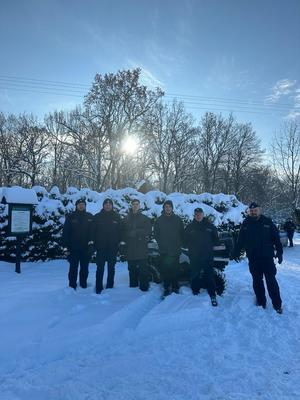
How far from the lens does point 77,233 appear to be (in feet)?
24.0

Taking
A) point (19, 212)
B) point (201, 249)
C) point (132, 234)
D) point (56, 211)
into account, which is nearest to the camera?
point (201, 249)

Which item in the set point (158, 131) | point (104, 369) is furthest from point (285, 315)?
point (158, 131)

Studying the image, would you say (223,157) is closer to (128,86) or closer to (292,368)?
(128,86)

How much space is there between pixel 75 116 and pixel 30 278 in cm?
2949

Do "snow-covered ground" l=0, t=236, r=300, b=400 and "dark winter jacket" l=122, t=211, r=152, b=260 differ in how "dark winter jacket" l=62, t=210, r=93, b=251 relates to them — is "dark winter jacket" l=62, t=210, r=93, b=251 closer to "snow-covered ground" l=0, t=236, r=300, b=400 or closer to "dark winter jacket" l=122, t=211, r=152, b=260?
"dark winter jacket" l=122, t=211, r=152, b=260

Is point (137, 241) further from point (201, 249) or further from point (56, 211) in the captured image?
point (56, 211)

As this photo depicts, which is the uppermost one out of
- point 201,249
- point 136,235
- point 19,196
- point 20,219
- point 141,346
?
point 19,196

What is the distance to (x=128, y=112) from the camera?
3148 centimetres

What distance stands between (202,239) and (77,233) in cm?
251

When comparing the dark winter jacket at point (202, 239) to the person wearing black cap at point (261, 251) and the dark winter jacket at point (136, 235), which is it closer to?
the person wearing black cap at point (261, 251)

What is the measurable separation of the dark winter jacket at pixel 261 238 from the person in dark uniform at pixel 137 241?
2.00m

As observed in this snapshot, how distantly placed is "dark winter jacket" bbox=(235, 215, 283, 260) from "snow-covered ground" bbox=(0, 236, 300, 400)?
1000 millimetres

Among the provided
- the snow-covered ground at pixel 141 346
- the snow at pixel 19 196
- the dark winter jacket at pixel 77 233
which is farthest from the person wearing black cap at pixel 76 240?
the snow at pixel 19 196

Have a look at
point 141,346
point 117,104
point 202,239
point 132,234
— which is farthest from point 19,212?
point 117,104
